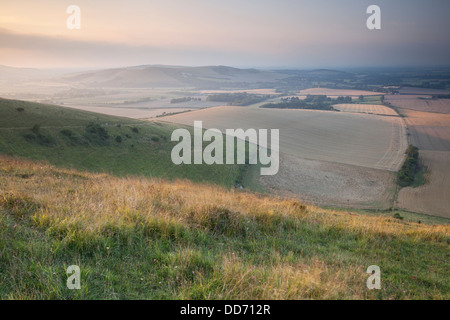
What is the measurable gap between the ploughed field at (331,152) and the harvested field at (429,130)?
399 centimetres

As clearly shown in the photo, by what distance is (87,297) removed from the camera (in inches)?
133

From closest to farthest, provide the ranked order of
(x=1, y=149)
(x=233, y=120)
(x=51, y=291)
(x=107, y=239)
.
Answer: (x=51, y=291), (x=107, y=239), (x=1, y=149), (x=233, y=120)

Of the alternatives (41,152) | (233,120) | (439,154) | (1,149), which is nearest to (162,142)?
(41,152)

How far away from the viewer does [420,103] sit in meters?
140

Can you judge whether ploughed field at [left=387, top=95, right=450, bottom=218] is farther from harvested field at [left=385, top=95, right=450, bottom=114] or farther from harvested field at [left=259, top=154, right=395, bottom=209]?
harvested field at [left=259, top=154, right=395, bottom=209]

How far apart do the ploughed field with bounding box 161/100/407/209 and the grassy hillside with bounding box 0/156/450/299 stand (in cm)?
3269

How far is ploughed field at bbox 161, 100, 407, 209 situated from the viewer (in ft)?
152

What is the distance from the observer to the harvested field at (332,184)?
42.4 m

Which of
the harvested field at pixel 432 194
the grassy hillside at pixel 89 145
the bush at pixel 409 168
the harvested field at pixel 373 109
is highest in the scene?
the harvested field at pixel 373 109

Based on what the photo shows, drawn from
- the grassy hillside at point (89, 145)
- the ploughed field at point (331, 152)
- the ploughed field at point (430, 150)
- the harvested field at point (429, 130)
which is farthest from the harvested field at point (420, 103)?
the grassy hillside at point (89, 145)

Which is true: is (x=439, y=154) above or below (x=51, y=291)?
below

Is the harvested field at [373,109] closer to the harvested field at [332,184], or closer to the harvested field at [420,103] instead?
the harvested field at [420,103]

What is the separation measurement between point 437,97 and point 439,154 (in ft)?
355

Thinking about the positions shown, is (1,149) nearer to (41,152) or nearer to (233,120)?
(41,152)
